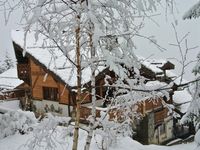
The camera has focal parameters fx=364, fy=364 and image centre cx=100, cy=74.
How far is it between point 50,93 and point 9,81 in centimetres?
1685

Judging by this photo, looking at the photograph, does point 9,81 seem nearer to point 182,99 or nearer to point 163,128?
point 182,99

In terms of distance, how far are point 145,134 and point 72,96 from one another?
575 centimetres

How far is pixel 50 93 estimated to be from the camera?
2712 cm

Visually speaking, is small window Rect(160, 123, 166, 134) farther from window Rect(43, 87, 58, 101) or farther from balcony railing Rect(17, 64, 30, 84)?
balcony railing Rect(17, 64, 30, 84)

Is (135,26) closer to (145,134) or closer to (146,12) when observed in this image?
(146,12)

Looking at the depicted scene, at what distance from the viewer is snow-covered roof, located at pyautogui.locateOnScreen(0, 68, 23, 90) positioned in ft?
131

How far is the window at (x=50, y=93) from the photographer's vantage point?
26.5 m

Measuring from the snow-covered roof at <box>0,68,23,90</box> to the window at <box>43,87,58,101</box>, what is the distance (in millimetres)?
11923

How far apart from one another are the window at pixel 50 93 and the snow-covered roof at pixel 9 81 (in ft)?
39.1

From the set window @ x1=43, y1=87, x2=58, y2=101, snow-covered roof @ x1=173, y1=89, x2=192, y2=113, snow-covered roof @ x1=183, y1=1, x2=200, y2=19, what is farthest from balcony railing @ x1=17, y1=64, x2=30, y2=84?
snow-covered roof @ x1=183, y1=1, x2=200, y2=19

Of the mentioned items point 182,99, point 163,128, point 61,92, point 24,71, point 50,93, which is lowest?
point 163,128

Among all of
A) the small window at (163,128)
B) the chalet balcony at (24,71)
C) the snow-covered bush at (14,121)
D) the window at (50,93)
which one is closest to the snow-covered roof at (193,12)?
the snow-covered bush at (14,121)

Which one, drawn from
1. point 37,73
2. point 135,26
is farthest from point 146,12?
point 37,73

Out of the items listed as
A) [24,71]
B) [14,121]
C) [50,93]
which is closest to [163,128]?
[50,93]
